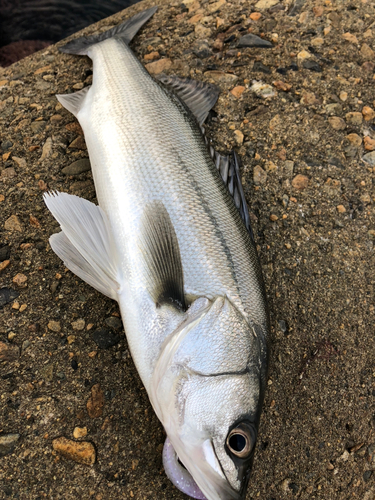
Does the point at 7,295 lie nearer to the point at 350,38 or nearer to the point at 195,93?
the point at 195,93

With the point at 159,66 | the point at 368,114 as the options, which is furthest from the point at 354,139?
the point at 159,66

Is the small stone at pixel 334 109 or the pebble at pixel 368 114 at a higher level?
the small stone at pixel 334 109

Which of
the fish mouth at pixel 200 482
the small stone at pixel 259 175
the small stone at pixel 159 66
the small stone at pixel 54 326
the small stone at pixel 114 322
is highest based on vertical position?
the small stone at pixel 159 66

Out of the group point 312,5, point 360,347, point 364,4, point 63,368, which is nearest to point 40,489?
point 63,368

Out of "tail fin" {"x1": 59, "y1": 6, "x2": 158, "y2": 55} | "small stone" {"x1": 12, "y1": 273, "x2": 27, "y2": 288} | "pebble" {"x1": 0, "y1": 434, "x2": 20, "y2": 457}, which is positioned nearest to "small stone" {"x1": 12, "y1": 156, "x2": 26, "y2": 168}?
A: "small stone" {"x1": 12, "y1": 273, "x2": 27, "y2": 288}

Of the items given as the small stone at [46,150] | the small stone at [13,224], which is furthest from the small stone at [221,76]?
the small stone at [13,224]

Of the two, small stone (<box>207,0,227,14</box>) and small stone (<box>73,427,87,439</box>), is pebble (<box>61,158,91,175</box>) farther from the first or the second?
small stone (<box>207,0,227,14</box>)

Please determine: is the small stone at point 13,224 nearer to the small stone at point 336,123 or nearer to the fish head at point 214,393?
A: the fish head at point 214,393
